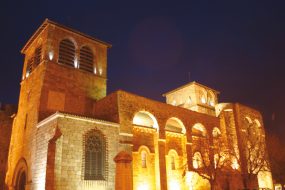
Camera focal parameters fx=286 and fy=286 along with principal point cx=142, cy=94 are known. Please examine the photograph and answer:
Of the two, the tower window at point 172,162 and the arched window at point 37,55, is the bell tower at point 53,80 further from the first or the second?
the tower window at point 172,162

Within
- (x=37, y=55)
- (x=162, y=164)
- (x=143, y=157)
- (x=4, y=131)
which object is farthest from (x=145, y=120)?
(x=4, y=131)

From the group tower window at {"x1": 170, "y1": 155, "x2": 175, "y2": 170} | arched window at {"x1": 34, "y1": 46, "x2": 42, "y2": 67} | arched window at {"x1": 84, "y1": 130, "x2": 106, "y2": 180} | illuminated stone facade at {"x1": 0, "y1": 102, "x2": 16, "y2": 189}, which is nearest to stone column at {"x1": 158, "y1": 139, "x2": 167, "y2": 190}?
tower window at {"x1": 170, "y1": 155, "x2": 175, "y2": 170}

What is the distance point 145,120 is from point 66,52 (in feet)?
32.1

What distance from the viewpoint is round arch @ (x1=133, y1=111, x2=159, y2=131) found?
2566 cm

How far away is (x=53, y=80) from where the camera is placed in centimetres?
2486

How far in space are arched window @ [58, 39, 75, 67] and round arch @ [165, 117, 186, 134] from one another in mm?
10882

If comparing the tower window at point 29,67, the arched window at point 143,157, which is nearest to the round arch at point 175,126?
the arched window at point 143,157

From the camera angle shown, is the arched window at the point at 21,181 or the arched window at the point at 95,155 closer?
the arched window at the point at 95,155

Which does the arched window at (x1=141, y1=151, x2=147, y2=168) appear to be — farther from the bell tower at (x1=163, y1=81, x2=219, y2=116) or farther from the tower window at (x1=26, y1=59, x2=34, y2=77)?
the bell tower at (x1=163, y1=81, x2=219, y2=116)

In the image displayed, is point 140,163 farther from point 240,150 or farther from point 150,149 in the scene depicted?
point 240,150

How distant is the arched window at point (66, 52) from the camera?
86.6 ft

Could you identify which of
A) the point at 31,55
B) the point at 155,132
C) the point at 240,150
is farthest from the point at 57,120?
the point at 240,150

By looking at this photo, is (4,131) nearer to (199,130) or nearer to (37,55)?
(37,55)

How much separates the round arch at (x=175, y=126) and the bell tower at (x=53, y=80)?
7.21 meters
